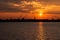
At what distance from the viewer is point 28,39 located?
167 feet

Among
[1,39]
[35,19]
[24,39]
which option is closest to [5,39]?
[1,39]

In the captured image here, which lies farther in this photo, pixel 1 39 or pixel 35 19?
pixel 35 19

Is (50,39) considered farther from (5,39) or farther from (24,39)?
(5,39)

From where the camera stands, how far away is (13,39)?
50.4 m

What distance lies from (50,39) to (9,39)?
8.74m

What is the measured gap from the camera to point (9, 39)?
167ft

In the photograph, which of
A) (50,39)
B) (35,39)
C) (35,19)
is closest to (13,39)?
(35,39)

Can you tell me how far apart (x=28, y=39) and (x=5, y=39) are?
4931 millimetres

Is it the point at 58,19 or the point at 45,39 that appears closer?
the point at 45,39

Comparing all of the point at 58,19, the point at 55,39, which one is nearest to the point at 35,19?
the point at 58,19

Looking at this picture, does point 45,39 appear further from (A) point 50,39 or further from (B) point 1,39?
(B) point 1,39

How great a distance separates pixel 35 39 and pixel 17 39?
3826mm

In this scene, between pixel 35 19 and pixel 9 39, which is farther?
pixel 35 19

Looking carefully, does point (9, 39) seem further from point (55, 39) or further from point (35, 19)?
point (35, 19)
